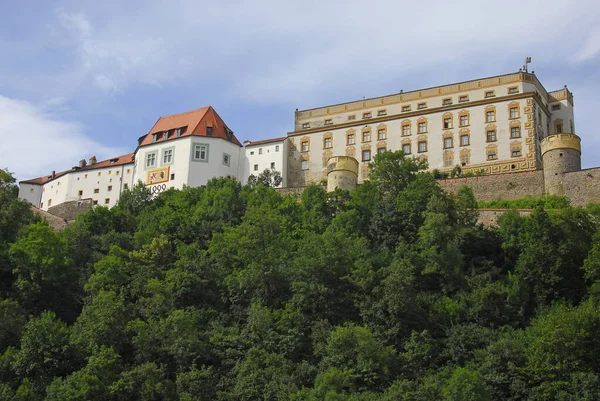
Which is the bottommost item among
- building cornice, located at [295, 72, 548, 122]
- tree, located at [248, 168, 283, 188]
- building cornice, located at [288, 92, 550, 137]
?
tree, located at [248, 168, 283, 188]

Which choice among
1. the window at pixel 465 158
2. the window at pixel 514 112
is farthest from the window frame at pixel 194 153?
the window at pixel 514 112

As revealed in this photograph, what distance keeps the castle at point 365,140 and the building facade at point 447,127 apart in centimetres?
8

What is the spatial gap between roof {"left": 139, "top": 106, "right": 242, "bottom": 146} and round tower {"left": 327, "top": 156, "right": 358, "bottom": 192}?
43.3 feet

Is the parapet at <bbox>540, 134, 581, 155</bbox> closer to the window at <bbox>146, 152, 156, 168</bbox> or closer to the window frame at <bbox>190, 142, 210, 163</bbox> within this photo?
the window frame at <bbox>190, 142, 210, 163</bbox>

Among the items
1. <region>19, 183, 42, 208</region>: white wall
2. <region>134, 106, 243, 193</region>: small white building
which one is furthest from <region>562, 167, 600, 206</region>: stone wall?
<region>19, 183, 42, 208</region>: white wall

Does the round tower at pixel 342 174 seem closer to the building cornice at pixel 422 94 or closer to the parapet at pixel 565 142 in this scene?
the building cornice at pixel 422 94

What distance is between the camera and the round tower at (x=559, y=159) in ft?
175

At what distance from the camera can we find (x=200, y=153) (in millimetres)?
67750

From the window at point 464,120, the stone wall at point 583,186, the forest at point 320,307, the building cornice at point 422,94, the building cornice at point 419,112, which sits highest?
the building cornice at point 422,94

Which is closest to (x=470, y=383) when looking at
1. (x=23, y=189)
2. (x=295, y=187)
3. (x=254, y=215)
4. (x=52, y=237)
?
(x=254, y=215)

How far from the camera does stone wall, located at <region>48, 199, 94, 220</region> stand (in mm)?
71544

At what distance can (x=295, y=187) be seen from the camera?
208ft

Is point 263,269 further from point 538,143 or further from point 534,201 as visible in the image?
point 538,143

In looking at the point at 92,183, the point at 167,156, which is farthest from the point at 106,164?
the point at 167,156
